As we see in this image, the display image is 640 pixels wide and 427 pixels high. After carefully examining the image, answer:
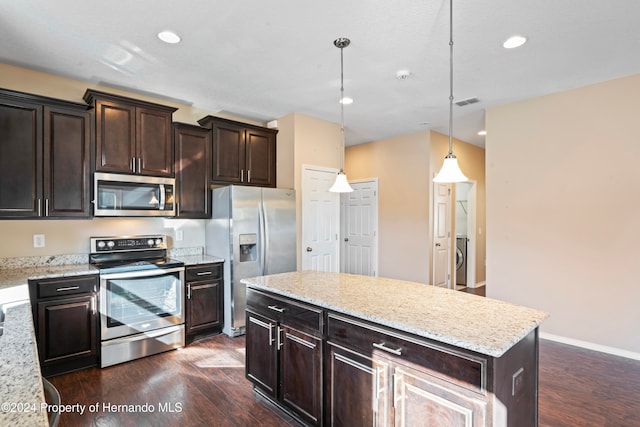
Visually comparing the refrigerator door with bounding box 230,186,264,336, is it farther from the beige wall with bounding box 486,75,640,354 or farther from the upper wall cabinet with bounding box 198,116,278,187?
the beige wall with bounding box 486,75,640,354

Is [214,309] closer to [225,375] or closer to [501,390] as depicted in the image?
[225,375]

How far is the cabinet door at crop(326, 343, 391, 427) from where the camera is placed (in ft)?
5.50

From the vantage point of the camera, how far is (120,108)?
3379 millimetres

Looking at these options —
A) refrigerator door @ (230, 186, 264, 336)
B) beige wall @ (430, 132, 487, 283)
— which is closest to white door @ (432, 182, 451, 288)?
beige wall @ (430, 132, 487, 283)

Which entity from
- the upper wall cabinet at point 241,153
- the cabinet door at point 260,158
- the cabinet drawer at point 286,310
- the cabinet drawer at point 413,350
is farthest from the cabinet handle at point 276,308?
the cabinet door at point 260,158

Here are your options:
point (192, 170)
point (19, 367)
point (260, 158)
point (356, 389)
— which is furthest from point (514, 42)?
point (19, 367)

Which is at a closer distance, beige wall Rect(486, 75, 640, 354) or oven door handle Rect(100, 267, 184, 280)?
oven door handle Rect(100, 267, 184, 280)

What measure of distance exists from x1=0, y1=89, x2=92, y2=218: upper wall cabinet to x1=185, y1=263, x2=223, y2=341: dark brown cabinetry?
122 centimetres

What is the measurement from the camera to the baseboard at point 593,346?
3.32 meters

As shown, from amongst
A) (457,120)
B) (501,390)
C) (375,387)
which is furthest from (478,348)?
(457,120)

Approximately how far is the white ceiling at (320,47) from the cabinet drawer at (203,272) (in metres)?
2.00

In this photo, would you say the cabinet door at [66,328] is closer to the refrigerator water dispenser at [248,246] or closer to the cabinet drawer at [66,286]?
the cabinet drawer at [66,286]

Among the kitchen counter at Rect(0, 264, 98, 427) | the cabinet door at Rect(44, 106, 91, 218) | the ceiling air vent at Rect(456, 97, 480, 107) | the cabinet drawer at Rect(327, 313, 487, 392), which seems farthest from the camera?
the ceiling air vent at Rect(456, 97, 480, 107)

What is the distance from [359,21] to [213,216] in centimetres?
277
